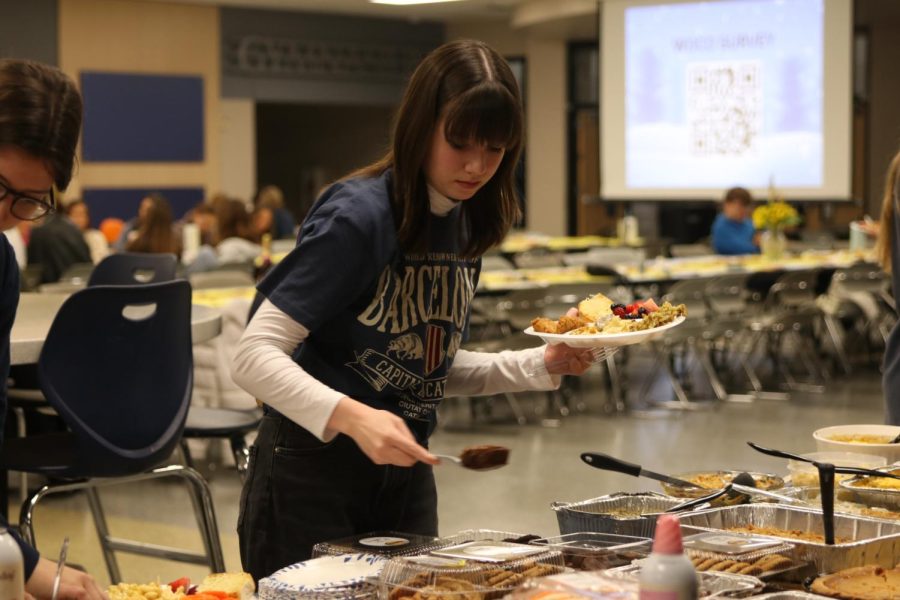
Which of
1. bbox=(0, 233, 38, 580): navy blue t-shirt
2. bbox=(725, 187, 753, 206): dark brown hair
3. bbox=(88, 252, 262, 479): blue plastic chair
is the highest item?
bbox=(725, 187, 753, 206): dark brown hair

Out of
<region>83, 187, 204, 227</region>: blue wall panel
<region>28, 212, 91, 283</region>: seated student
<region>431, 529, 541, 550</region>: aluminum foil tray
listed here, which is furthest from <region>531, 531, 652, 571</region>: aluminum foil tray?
<region>83, 187, 204, 227</region>: blue wall panel

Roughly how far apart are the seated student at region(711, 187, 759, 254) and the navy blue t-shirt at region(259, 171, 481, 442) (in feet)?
27.2

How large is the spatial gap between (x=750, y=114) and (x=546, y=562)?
1083cm

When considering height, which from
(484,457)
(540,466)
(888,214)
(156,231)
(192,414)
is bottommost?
(540,466)

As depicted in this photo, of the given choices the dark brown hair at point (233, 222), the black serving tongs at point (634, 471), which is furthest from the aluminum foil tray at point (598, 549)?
the dark brown hair at point (233, 222)

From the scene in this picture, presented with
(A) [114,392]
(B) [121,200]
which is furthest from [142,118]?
(A) [114,392]

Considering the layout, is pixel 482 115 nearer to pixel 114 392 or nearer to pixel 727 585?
pixel 727 585

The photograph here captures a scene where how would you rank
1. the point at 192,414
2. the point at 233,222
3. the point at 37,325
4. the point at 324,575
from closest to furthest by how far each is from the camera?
the point at 324,575 < the point at 37,325 < the point at 192,414 < the point at 233,222

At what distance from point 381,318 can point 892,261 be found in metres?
1.55

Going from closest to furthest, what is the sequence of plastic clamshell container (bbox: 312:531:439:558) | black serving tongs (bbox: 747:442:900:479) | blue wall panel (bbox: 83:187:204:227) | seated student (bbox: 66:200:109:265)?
plastic clamshell container (bbox: 312:531:439:558)
black serving tongs (bbox: 747:442:900:479)
seated student (bbox: 66:200:109:265)
blue wall panel (bbox: 83:187:204:227)

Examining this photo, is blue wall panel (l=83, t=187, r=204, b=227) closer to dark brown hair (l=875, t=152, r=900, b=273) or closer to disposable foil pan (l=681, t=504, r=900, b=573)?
dark brown hair (l=875, t=152, r=900, b=273)

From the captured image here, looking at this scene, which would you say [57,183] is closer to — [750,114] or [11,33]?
[750,114]

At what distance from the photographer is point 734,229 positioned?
10367 millimetres

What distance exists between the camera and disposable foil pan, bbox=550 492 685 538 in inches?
79.9
